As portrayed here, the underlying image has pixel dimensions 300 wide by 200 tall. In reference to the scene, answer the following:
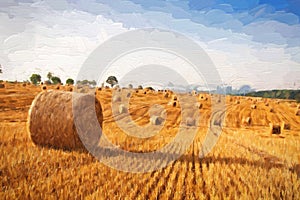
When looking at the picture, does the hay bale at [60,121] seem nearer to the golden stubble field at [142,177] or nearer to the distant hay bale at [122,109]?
the golden stubble field at [142,177]

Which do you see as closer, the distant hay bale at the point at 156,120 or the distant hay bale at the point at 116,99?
the distant hay bale at the point at 156,120

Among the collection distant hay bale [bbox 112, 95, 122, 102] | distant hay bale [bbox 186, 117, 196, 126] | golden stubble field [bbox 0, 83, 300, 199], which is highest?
distant hay bale [bbox 112, 95, 122, 102]

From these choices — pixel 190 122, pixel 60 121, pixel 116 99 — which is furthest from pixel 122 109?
pixel 60 121

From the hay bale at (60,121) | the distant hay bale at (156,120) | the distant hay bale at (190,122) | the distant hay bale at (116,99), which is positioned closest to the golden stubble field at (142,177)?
the hay bale at (60,121)

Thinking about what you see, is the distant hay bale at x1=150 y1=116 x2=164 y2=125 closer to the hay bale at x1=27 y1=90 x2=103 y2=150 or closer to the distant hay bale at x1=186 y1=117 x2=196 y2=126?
the distant hay bale at x1=186 y1=117 x2=196 y2=126

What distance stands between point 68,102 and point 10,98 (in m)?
13.5

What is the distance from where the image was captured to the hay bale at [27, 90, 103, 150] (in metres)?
6.64

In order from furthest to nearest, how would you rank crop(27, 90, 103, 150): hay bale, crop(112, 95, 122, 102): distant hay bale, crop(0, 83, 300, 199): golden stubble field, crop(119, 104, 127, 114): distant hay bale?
crop(112, 95, 122, 102): distant hay bale
crop(119, 104, 127, 114): distant hay bale
crop(27, 90, 103, 150): hay bale
crop(0, 83, 300, 199): golden stubble field

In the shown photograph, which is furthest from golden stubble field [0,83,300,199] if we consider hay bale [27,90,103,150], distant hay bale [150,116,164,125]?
distant hay bale [150,116,164,125]

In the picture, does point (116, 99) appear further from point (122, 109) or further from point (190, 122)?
point (190, 122)

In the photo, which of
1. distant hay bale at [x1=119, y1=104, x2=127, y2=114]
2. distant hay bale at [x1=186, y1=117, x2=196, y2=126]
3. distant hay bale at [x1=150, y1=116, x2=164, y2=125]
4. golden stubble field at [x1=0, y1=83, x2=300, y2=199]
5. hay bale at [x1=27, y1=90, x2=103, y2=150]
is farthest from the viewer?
distant hay bale at [x1=119, y1=104, x2=127, y2=114]

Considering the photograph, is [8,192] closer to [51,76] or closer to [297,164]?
[297,164]

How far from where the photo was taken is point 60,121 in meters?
6.68

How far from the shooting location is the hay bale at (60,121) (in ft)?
21.8
